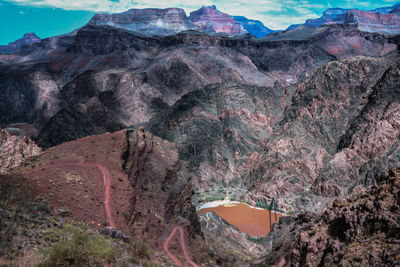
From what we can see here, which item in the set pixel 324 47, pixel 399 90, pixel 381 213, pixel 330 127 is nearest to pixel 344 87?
pixel 330 127

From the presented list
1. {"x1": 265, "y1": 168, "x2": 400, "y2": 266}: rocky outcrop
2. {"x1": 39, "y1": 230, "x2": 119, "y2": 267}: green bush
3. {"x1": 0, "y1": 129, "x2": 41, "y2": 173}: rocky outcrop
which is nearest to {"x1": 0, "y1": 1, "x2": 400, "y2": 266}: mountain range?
{"x1": 265, "y1": 168, "x2": 400, "y2": 266}: rocky outcrop

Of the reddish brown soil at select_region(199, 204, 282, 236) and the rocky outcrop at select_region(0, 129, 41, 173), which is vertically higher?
the rocky outcrop at select_region(0, 129, 41, 173)

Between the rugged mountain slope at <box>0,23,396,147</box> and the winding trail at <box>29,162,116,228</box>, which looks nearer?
the winding trail at <box>29,162,116,228</box>

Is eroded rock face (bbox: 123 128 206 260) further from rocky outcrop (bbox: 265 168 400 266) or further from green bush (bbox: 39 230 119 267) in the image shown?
rocky outcrop (bbox: 265 168 400 266)

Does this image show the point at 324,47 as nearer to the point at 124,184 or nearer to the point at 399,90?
the point at 399,90

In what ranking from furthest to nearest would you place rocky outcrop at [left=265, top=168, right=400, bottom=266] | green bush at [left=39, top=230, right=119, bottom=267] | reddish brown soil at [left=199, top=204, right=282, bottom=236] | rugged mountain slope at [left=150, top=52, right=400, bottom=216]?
1. rugged mountain slope at [left=150, top=52, right=400, bottom=216]
2. reddish brown soil at [left=199, top=204, right=282, bottom=236]
3. rocky outcrop at [left=265, top=168, right=400, bottom=266]
4. green bush at [left=39, top=230, right=119, bottom=267]

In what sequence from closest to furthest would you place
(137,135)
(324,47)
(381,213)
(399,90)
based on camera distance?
(381,213) < (137,135) < (399,90) < (324,47)

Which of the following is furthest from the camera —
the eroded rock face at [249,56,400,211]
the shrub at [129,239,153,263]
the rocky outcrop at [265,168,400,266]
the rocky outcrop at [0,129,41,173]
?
the eroded rock face at [249,56,400,211]
